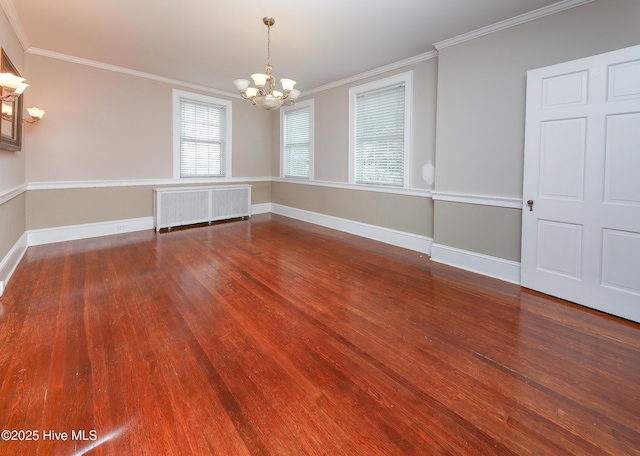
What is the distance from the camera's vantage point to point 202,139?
6.29 meters

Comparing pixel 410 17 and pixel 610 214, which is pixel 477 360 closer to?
pixel 610 214

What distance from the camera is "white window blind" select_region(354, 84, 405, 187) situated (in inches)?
186

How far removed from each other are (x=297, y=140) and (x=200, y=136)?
6.49 feet

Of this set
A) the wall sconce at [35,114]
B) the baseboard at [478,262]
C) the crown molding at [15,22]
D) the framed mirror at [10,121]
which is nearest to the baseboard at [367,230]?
the baseboard at [478,262]

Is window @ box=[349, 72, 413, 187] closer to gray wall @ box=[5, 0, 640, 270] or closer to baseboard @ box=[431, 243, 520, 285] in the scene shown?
gray wall @ box=[5, 0, 640, 270]

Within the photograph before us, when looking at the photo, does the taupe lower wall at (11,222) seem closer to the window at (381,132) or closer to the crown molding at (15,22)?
the crown molding at (15,22)

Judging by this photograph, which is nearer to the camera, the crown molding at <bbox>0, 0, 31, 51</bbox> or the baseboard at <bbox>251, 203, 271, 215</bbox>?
the crown molding at <bbox>0, 0, 31, 51</bbox>

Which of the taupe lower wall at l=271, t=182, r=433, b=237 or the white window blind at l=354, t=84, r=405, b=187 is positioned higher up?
the white window blind at l=354, t=84, r=405, b=187

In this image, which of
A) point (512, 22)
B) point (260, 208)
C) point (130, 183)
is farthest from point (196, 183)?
point (512, 22)

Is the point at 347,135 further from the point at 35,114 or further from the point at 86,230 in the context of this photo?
the point at 86,230

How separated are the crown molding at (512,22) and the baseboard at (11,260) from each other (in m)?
5.34

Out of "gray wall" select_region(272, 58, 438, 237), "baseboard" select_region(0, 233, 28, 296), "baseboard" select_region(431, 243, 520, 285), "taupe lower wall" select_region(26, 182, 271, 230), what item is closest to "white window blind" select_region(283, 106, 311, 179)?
"gray wall" select_region(272, 58, 438, 237)

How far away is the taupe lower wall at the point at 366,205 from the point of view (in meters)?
4.53

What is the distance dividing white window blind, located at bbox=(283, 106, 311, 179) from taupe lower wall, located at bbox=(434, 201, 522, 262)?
328 cm
